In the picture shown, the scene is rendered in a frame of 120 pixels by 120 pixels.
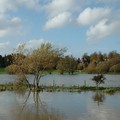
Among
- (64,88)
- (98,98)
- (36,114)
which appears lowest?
(36,114)

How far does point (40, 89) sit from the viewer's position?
41844 millimetres

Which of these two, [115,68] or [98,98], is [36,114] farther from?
[115,68]

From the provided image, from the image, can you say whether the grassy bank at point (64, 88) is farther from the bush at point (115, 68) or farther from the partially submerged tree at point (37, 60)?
the bush at point (115, 68)

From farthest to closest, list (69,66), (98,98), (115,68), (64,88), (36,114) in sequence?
1. (69,66)
2. (115,68)
3. (64,88)
4. (98,98)
5. (36,114)

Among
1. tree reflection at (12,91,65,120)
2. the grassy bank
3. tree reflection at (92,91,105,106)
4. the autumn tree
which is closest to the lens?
tree reflection at (12,91,65,120)

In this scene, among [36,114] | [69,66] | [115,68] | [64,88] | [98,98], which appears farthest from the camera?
[69,66]

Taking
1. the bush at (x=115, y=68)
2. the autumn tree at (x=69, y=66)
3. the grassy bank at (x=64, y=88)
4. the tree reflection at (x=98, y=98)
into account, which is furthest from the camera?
the autumn tree at (x=69, y=66)

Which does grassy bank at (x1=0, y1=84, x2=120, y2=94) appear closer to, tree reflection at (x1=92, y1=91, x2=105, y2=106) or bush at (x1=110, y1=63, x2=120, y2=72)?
tree reflection at (x1=92, y1=91, x2=105, y2=106)

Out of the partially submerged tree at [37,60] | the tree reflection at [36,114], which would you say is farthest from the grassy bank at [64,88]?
the tree reflection at [36,114]

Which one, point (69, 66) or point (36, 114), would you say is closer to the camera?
point (36, 114)

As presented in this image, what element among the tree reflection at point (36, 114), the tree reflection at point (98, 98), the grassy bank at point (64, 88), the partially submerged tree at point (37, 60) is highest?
the partially submerged tree at point (37, 60)

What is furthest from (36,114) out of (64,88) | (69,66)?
(69,66)

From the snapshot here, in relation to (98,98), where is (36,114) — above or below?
below

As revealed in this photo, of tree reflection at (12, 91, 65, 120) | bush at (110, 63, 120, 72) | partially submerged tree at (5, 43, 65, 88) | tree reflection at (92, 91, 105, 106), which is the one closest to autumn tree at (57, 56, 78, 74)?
bush at (110, 63, 120, 72)
